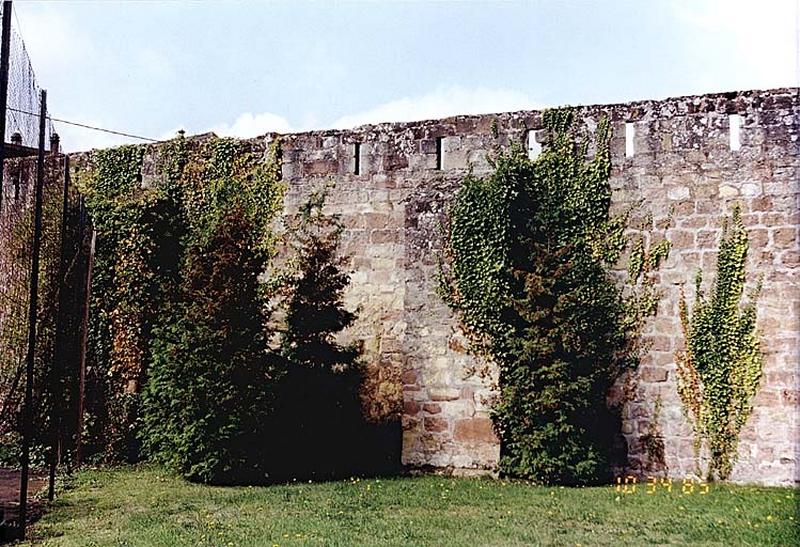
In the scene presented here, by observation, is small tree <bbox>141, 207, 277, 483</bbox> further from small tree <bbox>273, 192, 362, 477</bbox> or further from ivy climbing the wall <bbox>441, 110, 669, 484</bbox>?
ivy climbing the wall <bbox>441, 110, 669, 484</bbox>

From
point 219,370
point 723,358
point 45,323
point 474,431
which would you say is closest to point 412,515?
point 474,431

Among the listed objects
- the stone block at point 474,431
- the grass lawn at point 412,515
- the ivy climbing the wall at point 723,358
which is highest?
the ivy climbing the wall at point 723,358

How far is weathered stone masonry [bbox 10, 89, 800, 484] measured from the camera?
9.46 metres

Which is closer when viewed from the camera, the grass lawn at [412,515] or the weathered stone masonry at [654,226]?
the grass lawn at [412,515]

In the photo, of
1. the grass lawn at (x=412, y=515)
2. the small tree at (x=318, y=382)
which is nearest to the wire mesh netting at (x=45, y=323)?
the grass lawn at (x=412, y=515)

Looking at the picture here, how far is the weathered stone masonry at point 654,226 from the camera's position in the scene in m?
9.46

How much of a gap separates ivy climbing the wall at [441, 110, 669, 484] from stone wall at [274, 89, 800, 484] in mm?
193

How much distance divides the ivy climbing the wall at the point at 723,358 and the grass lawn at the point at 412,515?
22.5 inches

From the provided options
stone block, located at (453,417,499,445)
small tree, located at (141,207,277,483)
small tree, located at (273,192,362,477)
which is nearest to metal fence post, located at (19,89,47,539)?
small tree, located at (141,207,277,483)

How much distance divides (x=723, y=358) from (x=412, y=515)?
368 cm

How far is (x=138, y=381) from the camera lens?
11875 millimetres

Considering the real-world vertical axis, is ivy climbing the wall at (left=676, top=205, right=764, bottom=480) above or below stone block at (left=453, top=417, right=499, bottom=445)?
above

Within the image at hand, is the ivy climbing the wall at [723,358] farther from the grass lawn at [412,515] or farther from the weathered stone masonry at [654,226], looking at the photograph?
the grass lawn at [412,515]

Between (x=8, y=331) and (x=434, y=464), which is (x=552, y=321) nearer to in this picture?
(x=434, y=464)
